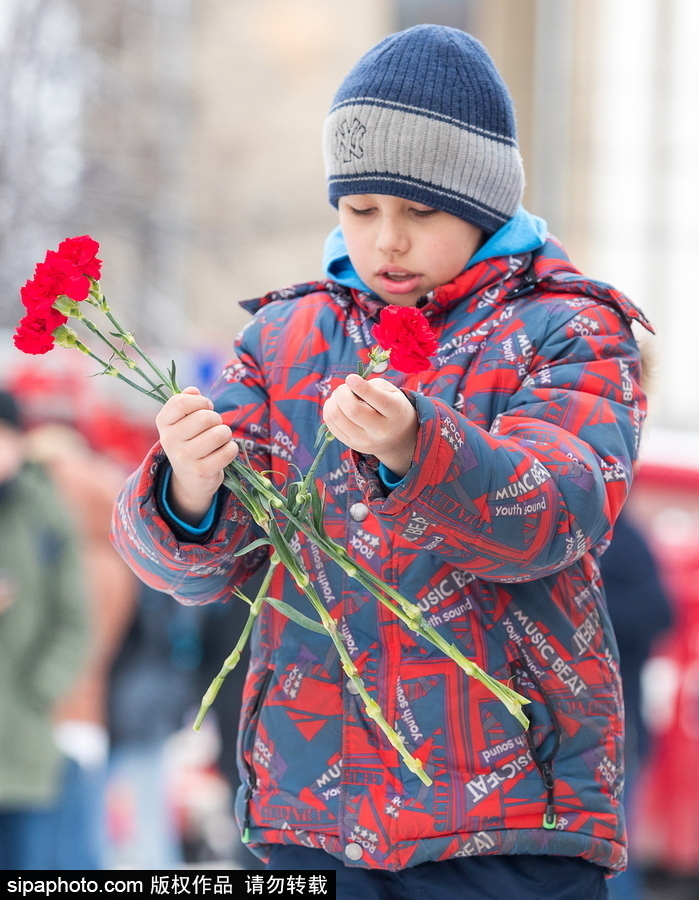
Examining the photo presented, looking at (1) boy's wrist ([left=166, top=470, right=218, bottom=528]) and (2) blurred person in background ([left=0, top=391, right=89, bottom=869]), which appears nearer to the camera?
(1) boy's wrist ([left=166, top=470, right=218, bottom=528])

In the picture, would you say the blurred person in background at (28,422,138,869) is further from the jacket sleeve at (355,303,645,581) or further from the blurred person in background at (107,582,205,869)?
the jacket sleeve at (355,303,645,581)

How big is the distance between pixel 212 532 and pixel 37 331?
0.35 meters

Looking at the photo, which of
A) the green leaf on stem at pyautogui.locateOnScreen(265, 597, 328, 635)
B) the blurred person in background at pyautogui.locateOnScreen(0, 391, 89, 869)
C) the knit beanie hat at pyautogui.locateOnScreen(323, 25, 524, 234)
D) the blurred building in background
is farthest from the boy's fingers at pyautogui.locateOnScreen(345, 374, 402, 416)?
the blurred building in background

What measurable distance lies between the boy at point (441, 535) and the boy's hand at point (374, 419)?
5 cm

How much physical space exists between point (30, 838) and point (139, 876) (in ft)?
8.25

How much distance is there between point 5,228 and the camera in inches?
299

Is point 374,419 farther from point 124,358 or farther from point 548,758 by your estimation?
point 548,758

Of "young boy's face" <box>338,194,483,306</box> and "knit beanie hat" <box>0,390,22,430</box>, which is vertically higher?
"knit beanie hat" <box>0,390,22,430</box>

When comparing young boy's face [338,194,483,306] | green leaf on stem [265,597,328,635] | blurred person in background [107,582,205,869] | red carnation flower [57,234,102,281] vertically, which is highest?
young boy's face [338,194,483,306]

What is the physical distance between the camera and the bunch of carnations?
150cm

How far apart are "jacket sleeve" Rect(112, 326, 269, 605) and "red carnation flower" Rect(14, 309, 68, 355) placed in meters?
0.22

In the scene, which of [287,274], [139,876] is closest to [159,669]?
[139,876]

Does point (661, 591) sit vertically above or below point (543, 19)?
below

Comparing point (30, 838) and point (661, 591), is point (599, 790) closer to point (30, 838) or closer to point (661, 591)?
point (661, 591)
